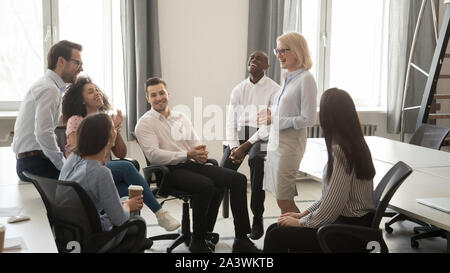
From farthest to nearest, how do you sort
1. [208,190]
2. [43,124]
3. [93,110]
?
[208,190] < [93,110] < [43,124]

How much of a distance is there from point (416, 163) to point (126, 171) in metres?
1.78

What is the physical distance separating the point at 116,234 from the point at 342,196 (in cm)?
98

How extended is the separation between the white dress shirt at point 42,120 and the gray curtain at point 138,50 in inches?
73.7

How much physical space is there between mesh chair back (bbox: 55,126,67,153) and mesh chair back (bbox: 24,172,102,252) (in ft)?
3.75

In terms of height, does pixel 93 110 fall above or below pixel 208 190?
above

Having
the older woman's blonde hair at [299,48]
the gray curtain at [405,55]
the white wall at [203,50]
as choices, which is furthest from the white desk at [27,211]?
the gray curtain at [405,55]

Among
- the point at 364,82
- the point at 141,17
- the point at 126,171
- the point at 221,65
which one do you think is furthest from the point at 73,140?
the point at 364,82

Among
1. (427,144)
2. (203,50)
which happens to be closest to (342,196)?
(427,144)

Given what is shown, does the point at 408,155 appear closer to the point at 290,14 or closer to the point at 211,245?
the point at 211,245

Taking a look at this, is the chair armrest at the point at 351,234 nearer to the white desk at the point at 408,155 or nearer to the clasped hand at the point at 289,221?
the clasped hand at the point at 289,221

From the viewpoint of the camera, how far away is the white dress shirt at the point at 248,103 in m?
4.28

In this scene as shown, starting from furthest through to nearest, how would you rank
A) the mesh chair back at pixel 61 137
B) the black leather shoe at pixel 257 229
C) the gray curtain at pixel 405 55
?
the gray curtain at pixel 405 55 < the black leather shoe at pixel 257 229 < the mesh chair back at pixel 61 137

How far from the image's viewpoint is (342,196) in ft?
7.89
